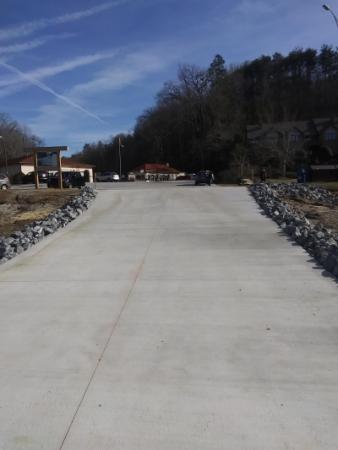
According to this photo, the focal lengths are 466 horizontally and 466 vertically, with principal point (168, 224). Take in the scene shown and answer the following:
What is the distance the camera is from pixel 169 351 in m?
4.72

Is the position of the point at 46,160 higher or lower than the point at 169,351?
higher

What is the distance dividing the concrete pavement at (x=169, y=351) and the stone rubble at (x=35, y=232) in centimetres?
51

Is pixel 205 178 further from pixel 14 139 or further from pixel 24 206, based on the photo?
pixel 14 139

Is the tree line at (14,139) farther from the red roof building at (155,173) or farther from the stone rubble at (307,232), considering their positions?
the stone rubble at (307,232)

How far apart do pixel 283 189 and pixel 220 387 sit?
791 inches

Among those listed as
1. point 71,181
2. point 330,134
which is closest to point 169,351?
point 71,181

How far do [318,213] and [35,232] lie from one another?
31.7ft

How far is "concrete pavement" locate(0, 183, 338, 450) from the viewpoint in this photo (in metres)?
3.39

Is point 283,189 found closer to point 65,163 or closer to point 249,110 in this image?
point 65,163

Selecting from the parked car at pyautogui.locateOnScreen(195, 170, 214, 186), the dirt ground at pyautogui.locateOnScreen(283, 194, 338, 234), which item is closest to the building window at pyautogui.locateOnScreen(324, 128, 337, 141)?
the parked car at pyautogui.locateOnScreen(195, 170, 214, 186)

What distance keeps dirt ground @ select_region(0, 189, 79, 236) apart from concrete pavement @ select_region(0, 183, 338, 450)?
6698 millimetres

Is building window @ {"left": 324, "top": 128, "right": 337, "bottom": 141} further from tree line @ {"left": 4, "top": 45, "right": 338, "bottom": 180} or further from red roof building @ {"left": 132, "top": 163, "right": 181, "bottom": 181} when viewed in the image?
red roof building @ {"left": 132, "top": 163, "right": 181, "bottom": 181}

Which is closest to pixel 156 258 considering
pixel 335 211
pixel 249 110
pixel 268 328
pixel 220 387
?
pixel 268 328

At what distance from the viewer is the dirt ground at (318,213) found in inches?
555
